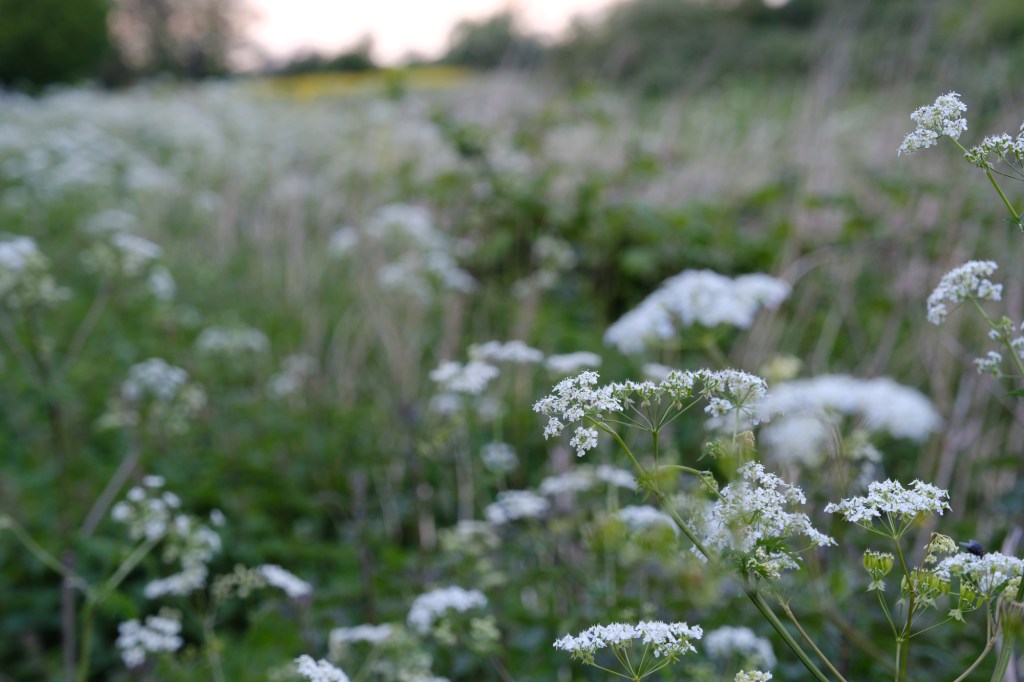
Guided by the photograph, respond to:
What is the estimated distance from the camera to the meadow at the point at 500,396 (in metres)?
2.27

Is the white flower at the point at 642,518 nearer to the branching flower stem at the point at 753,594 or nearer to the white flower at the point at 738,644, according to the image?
the white flower at the point at 738,644

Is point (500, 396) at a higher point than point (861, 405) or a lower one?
lower

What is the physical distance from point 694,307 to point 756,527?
67.4 inches

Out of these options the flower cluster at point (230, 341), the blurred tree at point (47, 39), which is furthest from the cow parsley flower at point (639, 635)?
the blurred tree at point (47, 39)

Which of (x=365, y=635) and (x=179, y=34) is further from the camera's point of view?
(x=179, y=34)

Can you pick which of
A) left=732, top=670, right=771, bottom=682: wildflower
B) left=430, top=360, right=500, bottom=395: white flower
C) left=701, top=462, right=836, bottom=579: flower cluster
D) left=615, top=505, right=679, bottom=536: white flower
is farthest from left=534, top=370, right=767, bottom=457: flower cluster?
left=430, top=360, right=500, bottom=395: white flower

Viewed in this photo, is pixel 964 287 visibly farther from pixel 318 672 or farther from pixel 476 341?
pixel 476 341

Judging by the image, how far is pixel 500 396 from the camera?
13.6 ft

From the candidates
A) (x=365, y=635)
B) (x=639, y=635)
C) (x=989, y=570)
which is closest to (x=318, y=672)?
(x=639, y=635)

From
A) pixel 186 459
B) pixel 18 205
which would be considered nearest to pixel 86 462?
pixel 186 459

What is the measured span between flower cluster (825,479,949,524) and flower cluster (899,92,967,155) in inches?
17.2

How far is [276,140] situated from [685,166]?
5268 mm

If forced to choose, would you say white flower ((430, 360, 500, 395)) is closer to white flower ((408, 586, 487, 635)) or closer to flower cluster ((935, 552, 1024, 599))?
white flower ((408, 586, 487, 635))

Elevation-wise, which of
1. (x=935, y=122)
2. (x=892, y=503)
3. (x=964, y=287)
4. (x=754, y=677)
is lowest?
(x=754, y=677)
